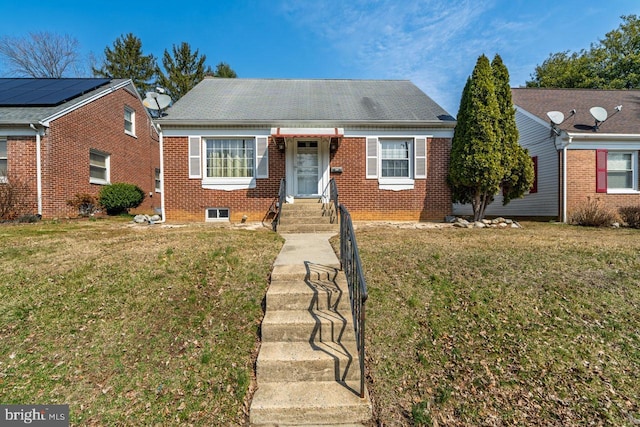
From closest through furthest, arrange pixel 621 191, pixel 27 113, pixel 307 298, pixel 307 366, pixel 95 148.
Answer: pixel 307 366 < pixel 307 298 < pixel 27 113 < pixel 621 191 < pixel 95 148

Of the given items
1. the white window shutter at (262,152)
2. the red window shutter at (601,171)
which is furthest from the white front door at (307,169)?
the red window shutter at (601,171)

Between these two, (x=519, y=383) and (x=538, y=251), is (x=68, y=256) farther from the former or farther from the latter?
(x=538, y=251)

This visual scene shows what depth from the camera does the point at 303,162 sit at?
956cm

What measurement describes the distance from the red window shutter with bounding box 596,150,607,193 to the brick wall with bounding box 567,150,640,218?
0.08 metres

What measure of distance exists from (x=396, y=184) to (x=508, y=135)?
346 centimetres

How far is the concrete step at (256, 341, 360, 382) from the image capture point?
9.09 ft

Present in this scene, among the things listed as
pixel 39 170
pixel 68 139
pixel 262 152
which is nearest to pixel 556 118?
pixel 262 152

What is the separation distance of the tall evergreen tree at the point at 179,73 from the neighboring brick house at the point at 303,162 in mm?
22293

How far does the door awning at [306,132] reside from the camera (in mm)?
8430

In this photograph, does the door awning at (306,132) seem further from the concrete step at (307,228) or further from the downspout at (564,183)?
the downspout at (564,183)

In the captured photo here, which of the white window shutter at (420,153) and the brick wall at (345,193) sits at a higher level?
the white window shutter at (420,153)

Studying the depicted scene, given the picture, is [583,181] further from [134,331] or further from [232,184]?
[134,331]

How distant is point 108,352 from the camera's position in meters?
2.95

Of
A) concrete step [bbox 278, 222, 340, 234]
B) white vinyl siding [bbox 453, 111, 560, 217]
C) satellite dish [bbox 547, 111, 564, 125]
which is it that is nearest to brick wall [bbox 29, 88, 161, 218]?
concrete step [bbox 278, 222, 340, 234]
